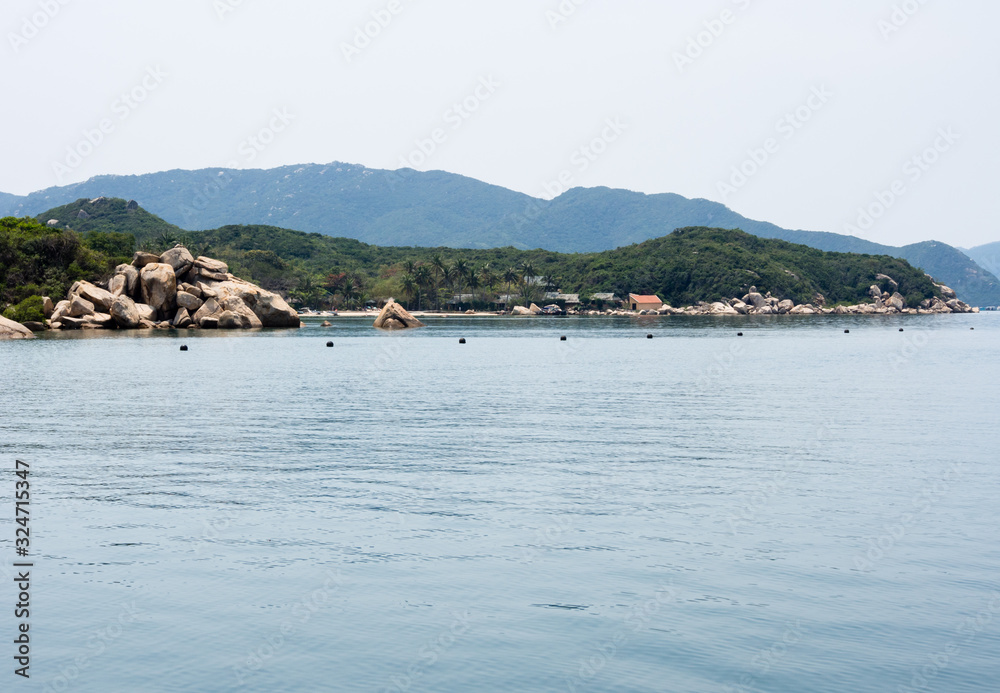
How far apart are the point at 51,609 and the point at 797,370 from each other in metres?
52.0

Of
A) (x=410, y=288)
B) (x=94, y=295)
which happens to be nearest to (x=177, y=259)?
(x=94, y=295)

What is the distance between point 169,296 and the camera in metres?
104

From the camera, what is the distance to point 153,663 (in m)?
10.7

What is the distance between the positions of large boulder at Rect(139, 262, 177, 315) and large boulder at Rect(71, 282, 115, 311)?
4.63 metres

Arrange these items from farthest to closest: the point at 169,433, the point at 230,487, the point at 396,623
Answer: the point at 169,433
the point at 230,487
the point at 396,623

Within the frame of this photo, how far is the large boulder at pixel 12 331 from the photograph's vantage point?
81188 millimetres

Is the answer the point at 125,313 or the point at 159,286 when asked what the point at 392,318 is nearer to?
the point at 159,286

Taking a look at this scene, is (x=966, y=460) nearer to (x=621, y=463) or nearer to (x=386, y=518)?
(x=621, y=463)

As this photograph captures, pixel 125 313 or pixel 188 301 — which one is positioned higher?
pixel 188 301

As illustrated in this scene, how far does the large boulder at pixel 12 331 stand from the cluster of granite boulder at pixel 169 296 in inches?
512

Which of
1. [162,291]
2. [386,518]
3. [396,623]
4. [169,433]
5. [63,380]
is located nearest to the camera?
[396,623]

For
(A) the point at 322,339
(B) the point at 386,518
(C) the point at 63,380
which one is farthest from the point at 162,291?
(B) the point at 386,518

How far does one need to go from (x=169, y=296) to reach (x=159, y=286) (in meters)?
2.03

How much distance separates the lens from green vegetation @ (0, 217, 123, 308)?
99188mm
